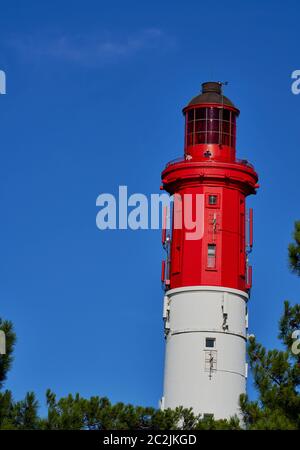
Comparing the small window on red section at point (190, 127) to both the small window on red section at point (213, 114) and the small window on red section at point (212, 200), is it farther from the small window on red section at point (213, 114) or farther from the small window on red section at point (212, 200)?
the small window on red section at point (212, 200)

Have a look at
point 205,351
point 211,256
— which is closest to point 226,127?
point 211,256

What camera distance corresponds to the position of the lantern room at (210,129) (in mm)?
72938

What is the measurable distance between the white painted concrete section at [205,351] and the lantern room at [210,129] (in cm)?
546

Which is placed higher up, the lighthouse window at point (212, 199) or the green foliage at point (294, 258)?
the lighthouse window at point (212, 199)

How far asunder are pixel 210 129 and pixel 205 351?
873cm

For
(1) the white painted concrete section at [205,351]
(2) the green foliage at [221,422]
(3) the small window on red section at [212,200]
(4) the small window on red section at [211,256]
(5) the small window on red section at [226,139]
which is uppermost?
(5) the small window on red section at [226,139]

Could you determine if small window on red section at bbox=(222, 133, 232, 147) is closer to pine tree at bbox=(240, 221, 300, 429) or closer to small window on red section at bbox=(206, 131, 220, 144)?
small window on red section at bbox=(206, 131, 220, 144)

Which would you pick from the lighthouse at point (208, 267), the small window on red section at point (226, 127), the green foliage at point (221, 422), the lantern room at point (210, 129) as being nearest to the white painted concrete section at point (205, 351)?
the lighthouse at point (208, 267)

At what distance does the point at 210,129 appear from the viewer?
7312cm

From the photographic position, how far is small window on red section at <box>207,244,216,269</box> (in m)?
71.1

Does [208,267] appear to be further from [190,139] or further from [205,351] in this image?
[190,139]

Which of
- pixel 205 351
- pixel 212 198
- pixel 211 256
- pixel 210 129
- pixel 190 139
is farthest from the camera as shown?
pixel 190 139

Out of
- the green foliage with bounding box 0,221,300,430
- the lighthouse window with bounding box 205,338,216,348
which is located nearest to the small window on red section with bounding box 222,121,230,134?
the lighthouse window with bounding box 205,338,216,348

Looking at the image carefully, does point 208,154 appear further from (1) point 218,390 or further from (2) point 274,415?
(2) point 274,415
